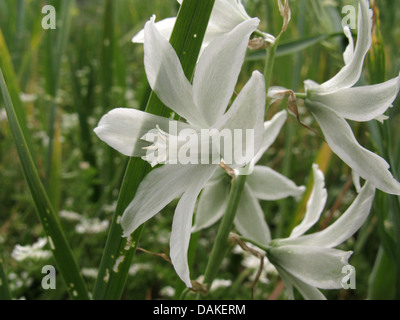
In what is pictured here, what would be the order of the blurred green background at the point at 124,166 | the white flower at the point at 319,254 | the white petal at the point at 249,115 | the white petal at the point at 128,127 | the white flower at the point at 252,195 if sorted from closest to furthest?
the white petal at the point at 249,115 → the white petal at the point at 128,127 → the white flower at the point at 319,254 → the white flower at the point at 252,195 → the blurred green background at the point at 124,166

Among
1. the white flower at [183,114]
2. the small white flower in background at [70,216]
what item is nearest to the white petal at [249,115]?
the white flower at [183,114]

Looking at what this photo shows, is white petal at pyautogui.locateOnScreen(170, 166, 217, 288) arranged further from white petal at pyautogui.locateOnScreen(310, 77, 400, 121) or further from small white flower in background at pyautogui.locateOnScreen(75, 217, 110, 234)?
small white flower in background at pyautogui.locateOnScreen(75, 217, 110, 234)

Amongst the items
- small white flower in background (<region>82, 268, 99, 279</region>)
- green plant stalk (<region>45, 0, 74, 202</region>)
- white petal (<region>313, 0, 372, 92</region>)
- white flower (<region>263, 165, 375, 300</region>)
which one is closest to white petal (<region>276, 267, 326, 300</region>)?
white flower (<region>263, 165, 375, 300</region>)

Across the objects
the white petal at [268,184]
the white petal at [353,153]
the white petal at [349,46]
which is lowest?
the white petal at [268,184]

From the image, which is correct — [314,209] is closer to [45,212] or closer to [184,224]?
[184,224]

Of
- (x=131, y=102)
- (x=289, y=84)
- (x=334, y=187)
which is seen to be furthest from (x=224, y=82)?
(x=131, y=102)

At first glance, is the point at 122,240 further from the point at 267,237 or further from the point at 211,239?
the point at 211,239

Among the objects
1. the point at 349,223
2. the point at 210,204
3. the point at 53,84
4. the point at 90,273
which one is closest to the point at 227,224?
the point at 210,204

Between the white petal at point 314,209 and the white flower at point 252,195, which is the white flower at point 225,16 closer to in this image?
the white flower at point 252,195
